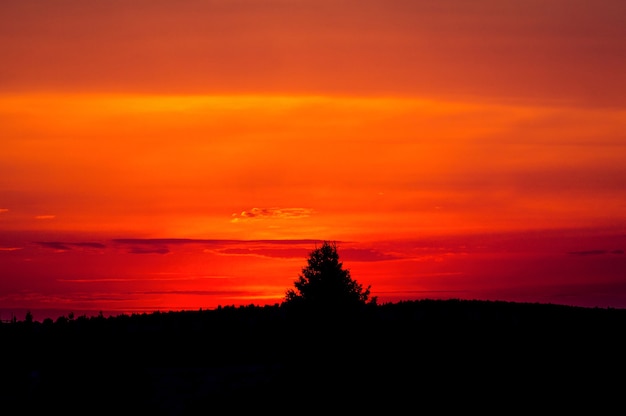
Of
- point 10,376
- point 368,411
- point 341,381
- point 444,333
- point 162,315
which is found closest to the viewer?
point 368,411

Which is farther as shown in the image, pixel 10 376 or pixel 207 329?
pixel 207 329

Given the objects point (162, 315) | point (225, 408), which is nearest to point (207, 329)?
point (162, 315)

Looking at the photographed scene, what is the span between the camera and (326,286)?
159ft

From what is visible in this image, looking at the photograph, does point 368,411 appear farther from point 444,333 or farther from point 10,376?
point 10,376

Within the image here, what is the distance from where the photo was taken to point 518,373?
39.9 meters

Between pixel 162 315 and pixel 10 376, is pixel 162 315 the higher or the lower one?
the higher one

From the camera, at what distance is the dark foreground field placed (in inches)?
1423

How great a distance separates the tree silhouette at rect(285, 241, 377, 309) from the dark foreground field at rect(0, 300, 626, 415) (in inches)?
41.4

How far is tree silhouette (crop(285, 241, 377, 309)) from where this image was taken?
4703 cm

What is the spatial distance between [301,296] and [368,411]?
13.3m

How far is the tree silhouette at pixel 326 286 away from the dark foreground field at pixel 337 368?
1052 mm

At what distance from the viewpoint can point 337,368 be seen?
38781 mm

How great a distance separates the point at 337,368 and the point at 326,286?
10.1m

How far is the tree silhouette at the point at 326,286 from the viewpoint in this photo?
4703 cm
